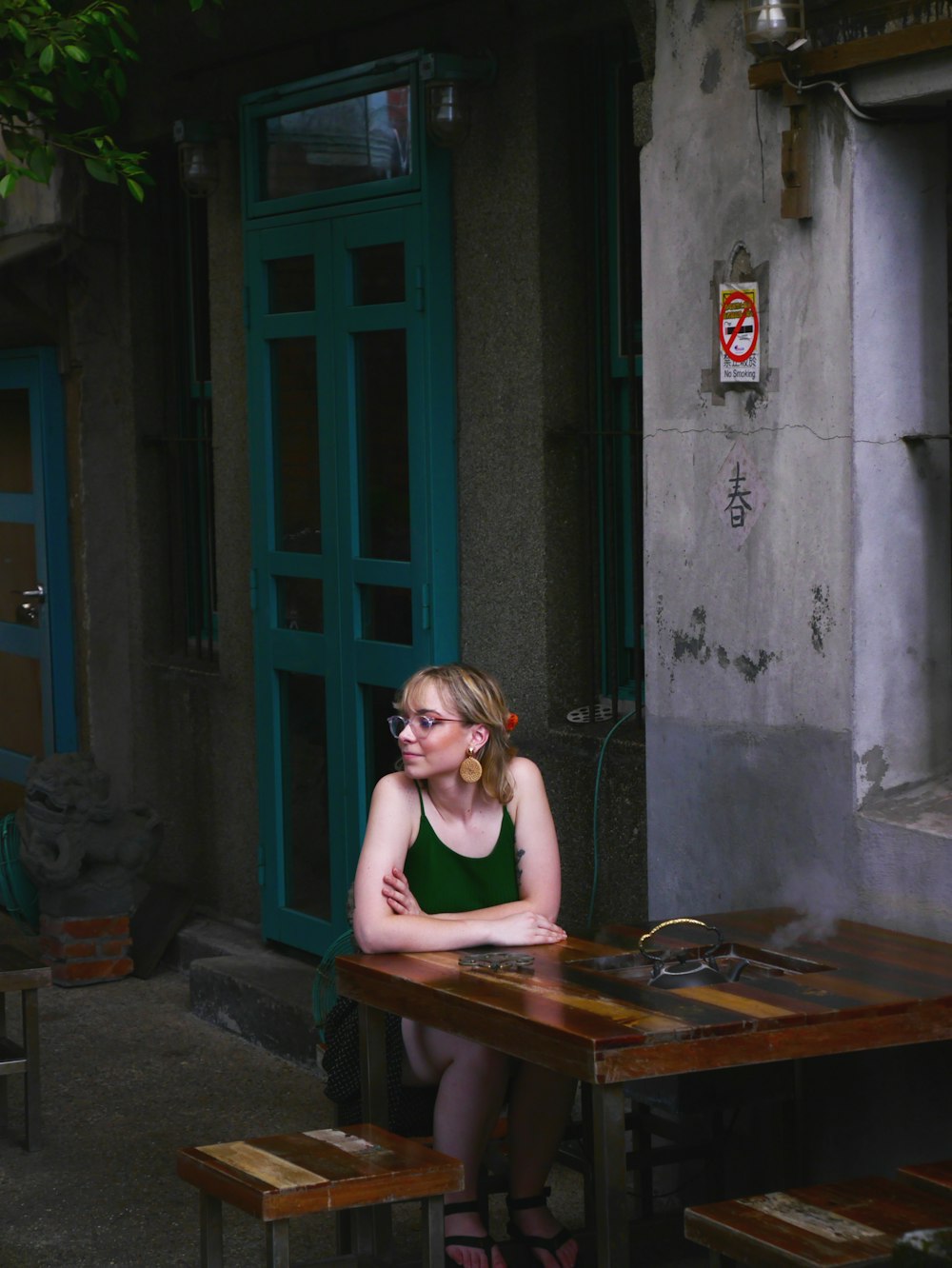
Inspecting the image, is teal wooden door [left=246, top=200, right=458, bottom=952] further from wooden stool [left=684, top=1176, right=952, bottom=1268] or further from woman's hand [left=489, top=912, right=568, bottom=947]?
wooden stool [left=684, top=1176, right=952, bottom=1268]

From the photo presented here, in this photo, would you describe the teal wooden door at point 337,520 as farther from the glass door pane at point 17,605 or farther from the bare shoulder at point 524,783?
the glass door pane at point 17,605

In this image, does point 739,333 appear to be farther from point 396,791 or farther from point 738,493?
point 396,791

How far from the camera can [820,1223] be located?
3484mm

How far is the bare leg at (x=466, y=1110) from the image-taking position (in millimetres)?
4355

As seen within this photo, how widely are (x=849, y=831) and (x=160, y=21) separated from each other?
4993 millimetres

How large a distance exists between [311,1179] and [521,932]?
795mm

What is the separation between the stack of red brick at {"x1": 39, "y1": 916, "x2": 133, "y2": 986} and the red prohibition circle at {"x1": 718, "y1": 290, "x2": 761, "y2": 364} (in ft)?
13.3

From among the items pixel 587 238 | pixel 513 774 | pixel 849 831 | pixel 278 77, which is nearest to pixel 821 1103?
pixel 849 831

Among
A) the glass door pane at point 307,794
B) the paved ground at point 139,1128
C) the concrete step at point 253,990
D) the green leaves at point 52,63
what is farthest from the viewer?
the glass door pane at point 307,794

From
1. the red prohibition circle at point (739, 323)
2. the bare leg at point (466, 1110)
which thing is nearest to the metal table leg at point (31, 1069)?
the bare leg at point (466, 1110)

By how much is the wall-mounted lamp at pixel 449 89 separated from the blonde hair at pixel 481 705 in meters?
2.17


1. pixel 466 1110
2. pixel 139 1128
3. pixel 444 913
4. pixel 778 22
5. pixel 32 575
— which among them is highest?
pixel 778 22

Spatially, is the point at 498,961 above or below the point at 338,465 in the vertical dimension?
below

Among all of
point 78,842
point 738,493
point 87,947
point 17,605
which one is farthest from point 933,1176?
point 17,605
